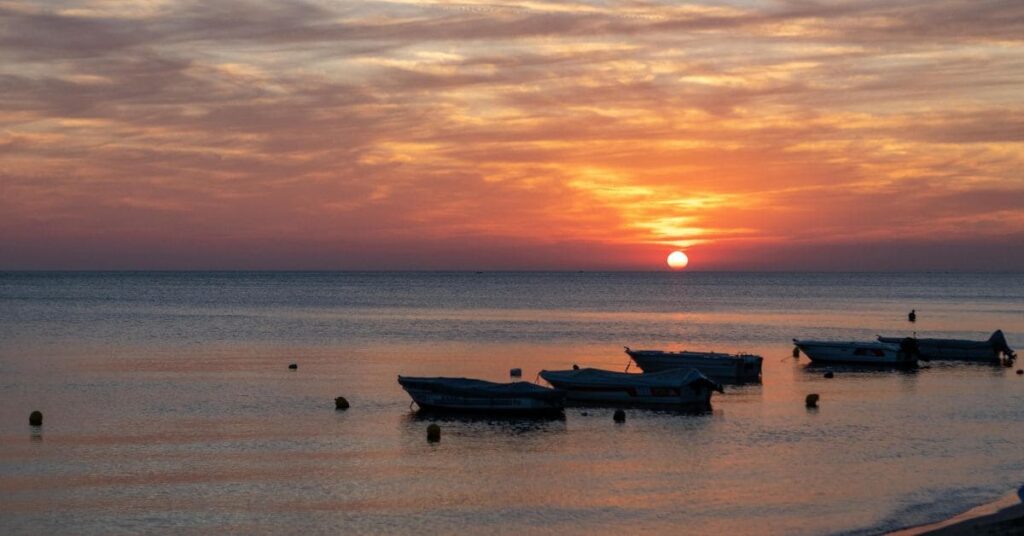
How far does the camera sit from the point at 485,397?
46062 mm

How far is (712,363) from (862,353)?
1573 cm

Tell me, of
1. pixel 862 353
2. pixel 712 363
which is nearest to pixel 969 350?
pixel 862 353

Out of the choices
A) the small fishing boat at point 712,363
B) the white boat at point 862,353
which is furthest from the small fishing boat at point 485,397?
the white boat at point 862,353

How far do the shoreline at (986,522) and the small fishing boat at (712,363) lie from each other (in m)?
30.2

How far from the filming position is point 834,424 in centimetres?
4453

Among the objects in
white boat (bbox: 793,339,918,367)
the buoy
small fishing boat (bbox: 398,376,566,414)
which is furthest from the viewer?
white boat (bbox: 793,339,918,367)

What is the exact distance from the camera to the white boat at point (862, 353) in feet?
234

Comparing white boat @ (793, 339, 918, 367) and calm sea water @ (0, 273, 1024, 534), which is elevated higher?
white boat @ (793, 339, 918, 367)

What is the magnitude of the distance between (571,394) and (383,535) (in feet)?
84.1

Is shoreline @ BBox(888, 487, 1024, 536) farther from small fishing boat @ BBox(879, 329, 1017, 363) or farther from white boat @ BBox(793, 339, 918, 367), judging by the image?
small fishing boat @ BBox(879, 329, 1017, 363)

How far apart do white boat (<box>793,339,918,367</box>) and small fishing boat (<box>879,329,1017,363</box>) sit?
202 inches

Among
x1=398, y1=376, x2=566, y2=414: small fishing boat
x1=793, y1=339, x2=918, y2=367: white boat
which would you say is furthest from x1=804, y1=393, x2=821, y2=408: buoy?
x1=793, y1=339, x2=918, y2=367: white boat

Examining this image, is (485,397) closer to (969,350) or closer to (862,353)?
(862,353)

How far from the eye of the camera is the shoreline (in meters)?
24.1
